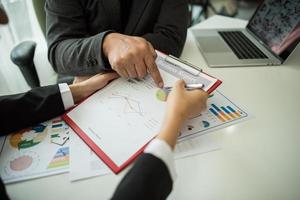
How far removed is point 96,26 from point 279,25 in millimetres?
719

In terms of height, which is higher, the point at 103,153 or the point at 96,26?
the point at 96,26

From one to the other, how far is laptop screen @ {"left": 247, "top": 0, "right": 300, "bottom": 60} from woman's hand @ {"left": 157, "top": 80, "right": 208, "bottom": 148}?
49 centimetres

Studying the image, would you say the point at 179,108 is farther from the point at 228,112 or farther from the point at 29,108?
the point at 29,108

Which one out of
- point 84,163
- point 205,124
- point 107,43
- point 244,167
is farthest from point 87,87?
point 244,167

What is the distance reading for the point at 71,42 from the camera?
0.77 m

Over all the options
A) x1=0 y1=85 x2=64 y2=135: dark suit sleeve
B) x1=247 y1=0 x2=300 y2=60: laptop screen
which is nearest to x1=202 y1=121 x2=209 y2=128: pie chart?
x1=0 y1=85 x2=64 y2=135: dark suit sleeve

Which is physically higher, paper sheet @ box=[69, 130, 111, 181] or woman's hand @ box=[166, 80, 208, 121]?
woman's hand @ box=[166, 80, 208, 121]

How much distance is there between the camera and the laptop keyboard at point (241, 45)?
94 cm

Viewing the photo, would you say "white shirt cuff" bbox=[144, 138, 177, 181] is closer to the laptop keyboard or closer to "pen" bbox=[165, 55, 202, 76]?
"pen" bbox=[165, 55, 202, 76]

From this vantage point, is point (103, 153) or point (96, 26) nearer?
point (103, 153)

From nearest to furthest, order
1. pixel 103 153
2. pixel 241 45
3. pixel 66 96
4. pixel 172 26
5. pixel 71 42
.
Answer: pixel 103 153, pixel 66 96, pixel 71 42, pixel 172 26, pixel 241 45

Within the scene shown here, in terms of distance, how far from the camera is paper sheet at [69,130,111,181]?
51 cm

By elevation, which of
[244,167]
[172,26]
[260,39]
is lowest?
[244,167]

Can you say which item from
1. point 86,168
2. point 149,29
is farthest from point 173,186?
point 149,29
